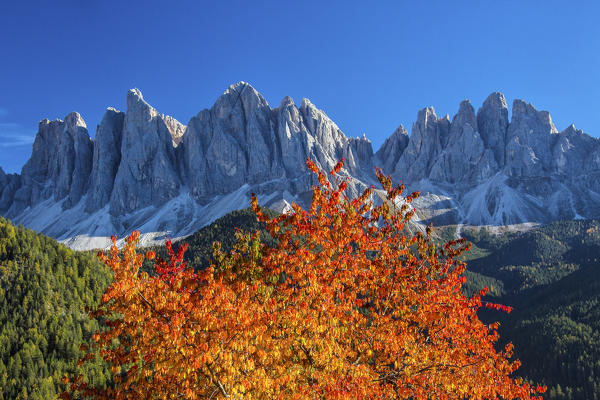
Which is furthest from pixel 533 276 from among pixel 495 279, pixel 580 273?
pixel 580 273

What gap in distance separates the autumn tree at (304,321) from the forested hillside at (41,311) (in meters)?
64.5

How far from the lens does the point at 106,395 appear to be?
11.5m

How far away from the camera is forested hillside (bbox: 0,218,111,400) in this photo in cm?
6081

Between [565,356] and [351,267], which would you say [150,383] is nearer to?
[351,267]

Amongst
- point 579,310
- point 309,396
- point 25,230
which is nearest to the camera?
point 309,396

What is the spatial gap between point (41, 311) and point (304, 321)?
8420 centimetres

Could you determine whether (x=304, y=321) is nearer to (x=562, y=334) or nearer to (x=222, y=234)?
(x=562, y=334)

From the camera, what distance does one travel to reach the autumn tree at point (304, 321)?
33.5 feet

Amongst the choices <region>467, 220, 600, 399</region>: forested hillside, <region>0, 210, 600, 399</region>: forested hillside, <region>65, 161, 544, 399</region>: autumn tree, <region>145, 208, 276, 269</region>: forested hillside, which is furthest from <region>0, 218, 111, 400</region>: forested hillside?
<region>467, 220, 600, 399</region>: forested hillside

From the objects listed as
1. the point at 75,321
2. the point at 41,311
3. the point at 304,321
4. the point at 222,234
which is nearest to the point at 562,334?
Result: the point at 222,234

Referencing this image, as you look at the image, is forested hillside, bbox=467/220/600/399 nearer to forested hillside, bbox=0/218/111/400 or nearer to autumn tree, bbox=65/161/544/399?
autumn tree, bbox=65/161/544/399

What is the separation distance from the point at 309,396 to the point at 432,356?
586cm

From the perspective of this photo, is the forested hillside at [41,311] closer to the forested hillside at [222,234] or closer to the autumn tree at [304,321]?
the autumn tree at [304,321]

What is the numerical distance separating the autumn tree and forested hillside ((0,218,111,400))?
212 feet
